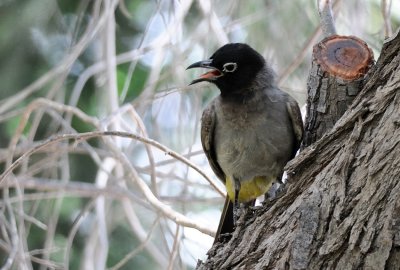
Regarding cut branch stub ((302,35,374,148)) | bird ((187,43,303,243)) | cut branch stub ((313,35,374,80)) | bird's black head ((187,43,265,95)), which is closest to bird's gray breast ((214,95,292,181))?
bird ((187,43,303,243))

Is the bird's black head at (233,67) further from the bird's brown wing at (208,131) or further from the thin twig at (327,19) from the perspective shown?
the thin twig at (327,19)

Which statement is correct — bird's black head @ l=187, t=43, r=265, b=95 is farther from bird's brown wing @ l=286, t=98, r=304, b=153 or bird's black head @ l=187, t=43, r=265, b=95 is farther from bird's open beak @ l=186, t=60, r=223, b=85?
bird's brown wing @ l=286, t=98, r=304, b=153

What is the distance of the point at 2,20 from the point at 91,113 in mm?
970

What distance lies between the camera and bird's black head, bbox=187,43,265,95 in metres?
3.79

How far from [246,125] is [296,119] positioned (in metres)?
0.25

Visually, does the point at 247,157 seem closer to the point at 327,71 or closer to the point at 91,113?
the point at 327,71

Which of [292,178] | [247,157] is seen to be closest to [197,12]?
[247,157]

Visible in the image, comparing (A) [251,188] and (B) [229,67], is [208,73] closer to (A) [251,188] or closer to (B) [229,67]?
(B) [229,67]

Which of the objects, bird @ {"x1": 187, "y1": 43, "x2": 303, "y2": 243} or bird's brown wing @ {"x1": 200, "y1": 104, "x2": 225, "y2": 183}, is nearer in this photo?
bird @ {"x1": 187, "y1": 43, "x2": 303, "y2": 243}

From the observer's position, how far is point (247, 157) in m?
3.79

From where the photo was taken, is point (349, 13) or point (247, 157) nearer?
point (247, 157)

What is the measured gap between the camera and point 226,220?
148 inches

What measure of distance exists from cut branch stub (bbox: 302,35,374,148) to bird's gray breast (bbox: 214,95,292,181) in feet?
1.60

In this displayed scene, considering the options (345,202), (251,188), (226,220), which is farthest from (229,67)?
(345,202)
